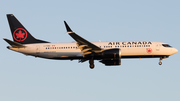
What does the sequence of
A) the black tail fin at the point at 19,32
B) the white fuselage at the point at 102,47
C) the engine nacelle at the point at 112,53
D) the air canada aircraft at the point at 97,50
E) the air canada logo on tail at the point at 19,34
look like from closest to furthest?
the engine nacelle at the point at 112,53
the air canada aircraft at the point at 97,50
the white fuselage at the point at 102,47
the black tail fin at the point at 19,32
the air canada logo on tail at the point at 19,34

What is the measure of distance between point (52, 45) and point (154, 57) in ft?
57.5

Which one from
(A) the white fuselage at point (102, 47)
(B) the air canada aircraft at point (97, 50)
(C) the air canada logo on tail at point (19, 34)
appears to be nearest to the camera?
(B) the air canada aircraft at point (97, 50)

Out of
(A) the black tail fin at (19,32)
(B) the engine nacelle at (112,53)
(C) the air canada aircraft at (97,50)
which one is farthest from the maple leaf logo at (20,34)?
(B) the engine nacelle at (112,53)

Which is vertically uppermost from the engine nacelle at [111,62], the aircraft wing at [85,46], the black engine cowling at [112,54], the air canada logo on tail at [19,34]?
the air canada logo on tail at [19,34]

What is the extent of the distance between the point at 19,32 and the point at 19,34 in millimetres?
438

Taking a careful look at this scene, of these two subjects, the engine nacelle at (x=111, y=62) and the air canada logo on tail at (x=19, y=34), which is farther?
the air canada logo on tail at (x=19, y=34)

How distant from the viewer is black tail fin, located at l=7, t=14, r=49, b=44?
5649 centimetres

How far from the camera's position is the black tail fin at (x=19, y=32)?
56.5 metres

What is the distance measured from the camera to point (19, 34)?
56.9m

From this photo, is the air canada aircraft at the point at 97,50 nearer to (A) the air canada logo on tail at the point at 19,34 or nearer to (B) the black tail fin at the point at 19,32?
(B) the black tail fin at the point at 19,32

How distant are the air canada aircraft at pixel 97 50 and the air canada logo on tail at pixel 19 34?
5.58 feet

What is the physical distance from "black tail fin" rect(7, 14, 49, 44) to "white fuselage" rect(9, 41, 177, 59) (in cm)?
221

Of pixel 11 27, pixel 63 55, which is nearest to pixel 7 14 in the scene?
pixel 11 27

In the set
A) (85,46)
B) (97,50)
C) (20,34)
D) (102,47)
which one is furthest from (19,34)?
(102,47)
